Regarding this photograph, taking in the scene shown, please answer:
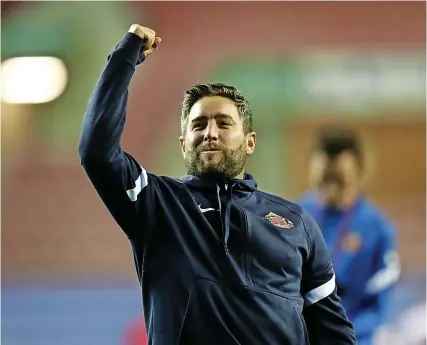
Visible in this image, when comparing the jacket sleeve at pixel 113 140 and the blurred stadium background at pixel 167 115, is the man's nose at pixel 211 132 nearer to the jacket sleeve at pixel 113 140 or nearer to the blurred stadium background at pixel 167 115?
the jacket sleeve at pixel 113 140

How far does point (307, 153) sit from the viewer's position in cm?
294

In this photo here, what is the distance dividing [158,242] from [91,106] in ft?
0.78

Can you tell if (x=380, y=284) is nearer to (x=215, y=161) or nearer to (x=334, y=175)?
(x=334, y=175)

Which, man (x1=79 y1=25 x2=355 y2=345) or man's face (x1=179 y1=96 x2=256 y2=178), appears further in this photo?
man's face (x1=179 y1=96 x2=256 y2=178)

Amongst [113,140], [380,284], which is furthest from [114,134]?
[380,284]

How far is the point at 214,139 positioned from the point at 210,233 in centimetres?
15

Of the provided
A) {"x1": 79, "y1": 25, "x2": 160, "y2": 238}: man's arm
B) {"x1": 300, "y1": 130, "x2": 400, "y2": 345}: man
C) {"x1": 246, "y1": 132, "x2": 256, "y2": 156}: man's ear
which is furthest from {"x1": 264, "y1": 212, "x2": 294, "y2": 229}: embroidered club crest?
{"x1": 300, "y1": 130, "x2": 400, "y2": 345}: man

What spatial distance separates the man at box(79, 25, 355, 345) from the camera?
42.8 inches

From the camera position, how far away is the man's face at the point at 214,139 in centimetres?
120

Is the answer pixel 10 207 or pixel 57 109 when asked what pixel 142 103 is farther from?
pixel 10 207

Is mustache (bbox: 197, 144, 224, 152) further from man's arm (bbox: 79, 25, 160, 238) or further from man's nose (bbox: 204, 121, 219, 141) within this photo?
man's arm (bbox: 79, 25, 160, 238)

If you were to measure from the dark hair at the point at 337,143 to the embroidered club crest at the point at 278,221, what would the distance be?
1725 mm

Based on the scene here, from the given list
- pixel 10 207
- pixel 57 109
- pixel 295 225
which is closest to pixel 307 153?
pixel 57 109

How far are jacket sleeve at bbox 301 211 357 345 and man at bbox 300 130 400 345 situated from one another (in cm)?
152
